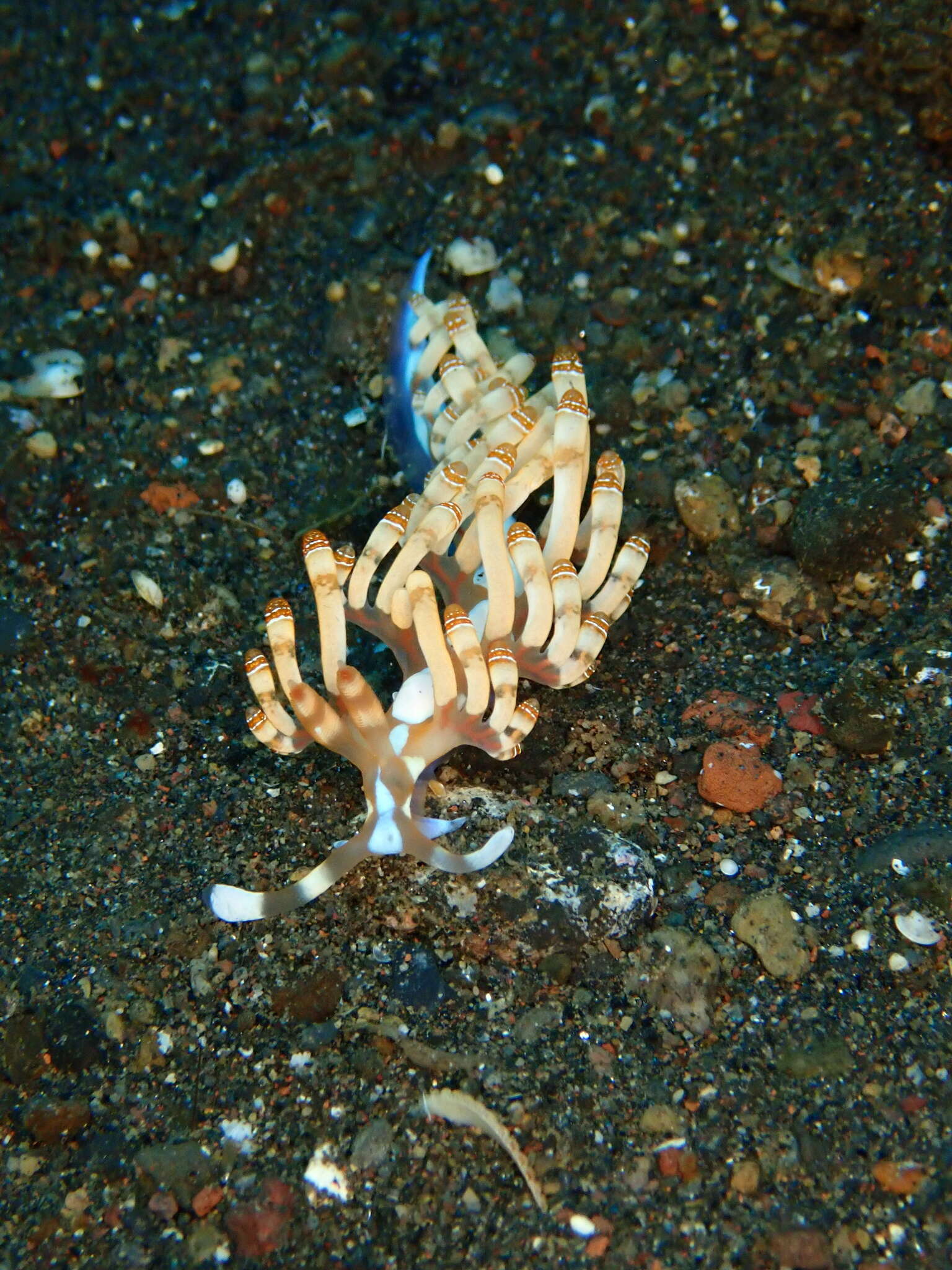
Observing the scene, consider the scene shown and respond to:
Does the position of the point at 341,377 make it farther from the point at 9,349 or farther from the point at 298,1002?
the point at 298,1002

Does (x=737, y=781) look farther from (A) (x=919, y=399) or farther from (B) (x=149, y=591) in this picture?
(B) (x=149, y=591)

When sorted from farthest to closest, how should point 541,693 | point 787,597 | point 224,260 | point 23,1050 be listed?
point 224,260, point 787,597, point 541,693, point 23,1050

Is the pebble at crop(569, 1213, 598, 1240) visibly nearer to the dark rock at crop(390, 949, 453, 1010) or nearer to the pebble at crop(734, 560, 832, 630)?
the dark rock at crop(390, 949, 453, 1010)

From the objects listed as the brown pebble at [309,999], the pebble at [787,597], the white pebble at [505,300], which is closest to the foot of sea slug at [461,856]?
the brown pebble at [309,999]

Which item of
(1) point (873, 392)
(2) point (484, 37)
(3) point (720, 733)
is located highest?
(2) point (484, 37)

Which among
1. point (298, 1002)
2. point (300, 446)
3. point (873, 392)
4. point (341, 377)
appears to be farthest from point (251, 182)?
point (298, 1002)

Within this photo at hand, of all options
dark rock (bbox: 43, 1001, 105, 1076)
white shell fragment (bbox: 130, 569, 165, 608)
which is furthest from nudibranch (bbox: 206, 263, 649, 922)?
white shell fragment (bbox: 130, 569, 165, 608)


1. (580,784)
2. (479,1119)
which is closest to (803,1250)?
(479,1119)
